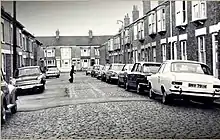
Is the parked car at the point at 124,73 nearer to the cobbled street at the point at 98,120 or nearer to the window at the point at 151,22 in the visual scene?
the window at the point at 151,22

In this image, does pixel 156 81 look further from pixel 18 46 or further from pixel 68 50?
pixel 18 46

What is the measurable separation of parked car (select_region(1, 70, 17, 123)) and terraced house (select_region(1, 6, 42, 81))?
0.53 feet

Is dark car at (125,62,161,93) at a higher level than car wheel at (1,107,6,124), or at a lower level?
higher

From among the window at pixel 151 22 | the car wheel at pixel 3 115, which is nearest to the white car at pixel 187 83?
the car wheel at pixel 3 115

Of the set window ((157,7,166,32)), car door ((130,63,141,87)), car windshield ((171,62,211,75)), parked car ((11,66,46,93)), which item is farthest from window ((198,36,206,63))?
parked car ((11,66,46,93))

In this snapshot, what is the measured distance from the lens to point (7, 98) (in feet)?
20.0

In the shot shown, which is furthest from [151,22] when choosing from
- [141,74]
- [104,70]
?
[141,74]

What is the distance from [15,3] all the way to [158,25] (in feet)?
32.4

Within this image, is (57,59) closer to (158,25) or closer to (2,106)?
(2,106)

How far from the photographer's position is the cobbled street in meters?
5.83

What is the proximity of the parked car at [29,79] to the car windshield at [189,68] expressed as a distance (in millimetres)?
3142

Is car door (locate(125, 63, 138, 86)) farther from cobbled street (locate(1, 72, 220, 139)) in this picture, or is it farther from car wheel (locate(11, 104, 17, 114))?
car wheel (locate(11, 104, 17, 114))

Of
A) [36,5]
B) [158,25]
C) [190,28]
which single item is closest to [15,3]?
[36,5]

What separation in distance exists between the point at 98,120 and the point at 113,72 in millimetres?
10982
